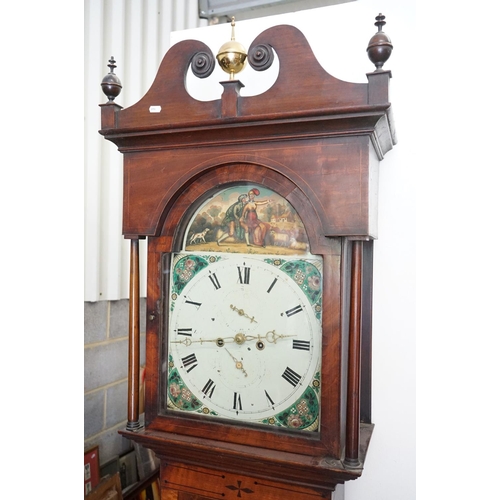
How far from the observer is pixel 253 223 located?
3.13 ft

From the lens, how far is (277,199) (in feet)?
3.07

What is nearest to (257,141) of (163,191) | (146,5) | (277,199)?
(277,199)

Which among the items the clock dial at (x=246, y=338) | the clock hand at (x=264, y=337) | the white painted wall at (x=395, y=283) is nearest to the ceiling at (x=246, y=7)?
the white painted wall at (x=395, y=283)

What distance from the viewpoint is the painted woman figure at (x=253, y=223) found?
37.3 inches

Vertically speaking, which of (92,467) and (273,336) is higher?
(273,336)

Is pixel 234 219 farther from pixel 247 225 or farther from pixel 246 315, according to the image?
pixel 246 315

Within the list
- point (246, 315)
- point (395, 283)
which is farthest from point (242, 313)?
point (395, 283)

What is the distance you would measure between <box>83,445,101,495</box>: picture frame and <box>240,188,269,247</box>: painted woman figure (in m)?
1.10

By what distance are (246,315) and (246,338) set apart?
50 mm

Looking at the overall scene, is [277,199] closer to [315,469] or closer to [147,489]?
[315,469]

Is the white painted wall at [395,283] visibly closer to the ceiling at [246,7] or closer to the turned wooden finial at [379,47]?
the turned wooden finial at [379,47]

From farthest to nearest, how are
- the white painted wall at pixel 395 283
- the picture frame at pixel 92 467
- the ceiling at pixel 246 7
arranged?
1. the ceiling at pixel 246 7
2. the picture frame at pixel 92 467
3. the white painted wall at pixel 395 283

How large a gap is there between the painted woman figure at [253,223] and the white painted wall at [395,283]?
371 mm

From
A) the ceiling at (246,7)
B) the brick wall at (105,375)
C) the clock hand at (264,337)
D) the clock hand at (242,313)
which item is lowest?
the brick wall at (105,375)
